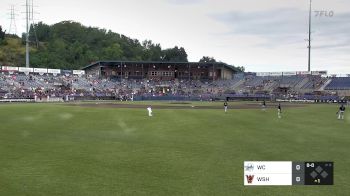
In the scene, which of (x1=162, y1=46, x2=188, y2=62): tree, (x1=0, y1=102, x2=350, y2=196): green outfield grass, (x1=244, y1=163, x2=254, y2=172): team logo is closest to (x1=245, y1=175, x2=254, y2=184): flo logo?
(x1=244, y1=163, x2=254, y2=172): team logo

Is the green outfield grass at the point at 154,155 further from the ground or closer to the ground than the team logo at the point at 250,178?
closer to the ground

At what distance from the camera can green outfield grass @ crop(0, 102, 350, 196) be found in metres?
13.9

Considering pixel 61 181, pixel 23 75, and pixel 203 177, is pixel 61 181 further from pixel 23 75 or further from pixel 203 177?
pixel 23 75

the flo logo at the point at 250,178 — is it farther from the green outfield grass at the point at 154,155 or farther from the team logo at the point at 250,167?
the green outfield grass at the point at 154,155

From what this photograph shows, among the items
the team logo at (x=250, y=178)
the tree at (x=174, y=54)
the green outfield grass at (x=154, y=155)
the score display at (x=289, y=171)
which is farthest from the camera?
the tree at (x=174, y=54)

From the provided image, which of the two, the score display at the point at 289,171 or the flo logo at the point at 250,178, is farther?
the flo logo at the point at 250,178

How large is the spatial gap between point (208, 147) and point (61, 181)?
9.58 meters

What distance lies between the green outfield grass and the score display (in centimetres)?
621

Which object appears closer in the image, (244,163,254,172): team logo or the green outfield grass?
(244,163,254,172): team logo

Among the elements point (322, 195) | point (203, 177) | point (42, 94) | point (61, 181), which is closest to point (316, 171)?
point (322, 195)

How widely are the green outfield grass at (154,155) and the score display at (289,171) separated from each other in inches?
244

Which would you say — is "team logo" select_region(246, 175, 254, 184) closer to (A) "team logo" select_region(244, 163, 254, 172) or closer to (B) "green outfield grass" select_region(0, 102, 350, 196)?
(A) "team logo" select_region(244, 163, 254, 172)

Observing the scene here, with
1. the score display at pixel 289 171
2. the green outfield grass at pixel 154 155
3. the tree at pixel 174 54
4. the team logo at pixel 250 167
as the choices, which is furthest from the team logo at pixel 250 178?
the tree at pixel 174 54

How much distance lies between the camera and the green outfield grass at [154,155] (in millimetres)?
13930
